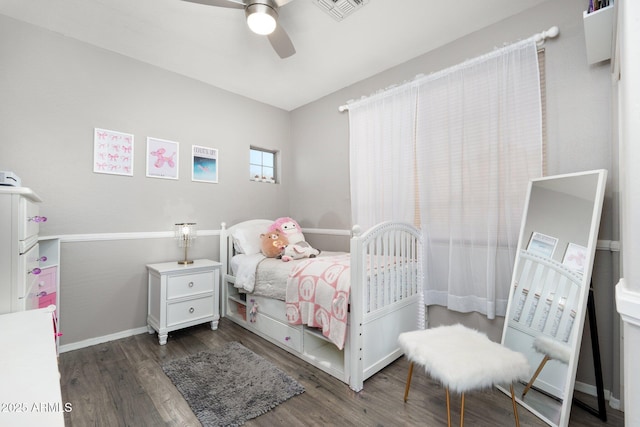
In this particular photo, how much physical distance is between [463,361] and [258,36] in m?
2.68

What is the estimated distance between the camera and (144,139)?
107 inches

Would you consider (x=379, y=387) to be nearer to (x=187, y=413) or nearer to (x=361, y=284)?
(x=361, y=284)

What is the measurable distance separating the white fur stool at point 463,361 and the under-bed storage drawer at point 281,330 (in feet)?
3.08

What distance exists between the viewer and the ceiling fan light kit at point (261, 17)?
1.77 metres

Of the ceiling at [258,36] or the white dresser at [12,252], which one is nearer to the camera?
the white dresser at [12,252]

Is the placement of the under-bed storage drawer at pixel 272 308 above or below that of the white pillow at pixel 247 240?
below

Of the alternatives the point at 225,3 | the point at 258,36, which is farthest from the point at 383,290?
the point at 258,36

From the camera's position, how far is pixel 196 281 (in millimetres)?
2648

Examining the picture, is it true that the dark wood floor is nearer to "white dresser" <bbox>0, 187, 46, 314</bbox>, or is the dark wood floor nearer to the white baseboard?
the white baseboard

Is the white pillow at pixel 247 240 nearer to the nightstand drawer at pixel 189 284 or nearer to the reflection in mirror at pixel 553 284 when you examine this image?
the nightstand drawer at pixel 189 284

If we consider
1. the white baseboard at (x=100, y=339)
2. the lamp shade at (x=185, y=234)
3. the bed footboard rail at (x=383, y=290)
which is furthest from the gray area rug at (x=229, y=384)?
the lamp shade at (x=185, y=234)

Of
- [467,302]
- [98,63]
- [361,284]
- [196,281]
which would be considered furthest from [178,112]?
[467,302]

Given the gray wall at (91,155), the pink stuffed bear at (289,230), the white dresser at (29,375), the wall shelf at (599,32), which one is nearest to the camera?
the white dresser at (29,375)

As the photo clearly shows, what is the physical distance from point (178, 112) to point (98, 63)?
713mm
